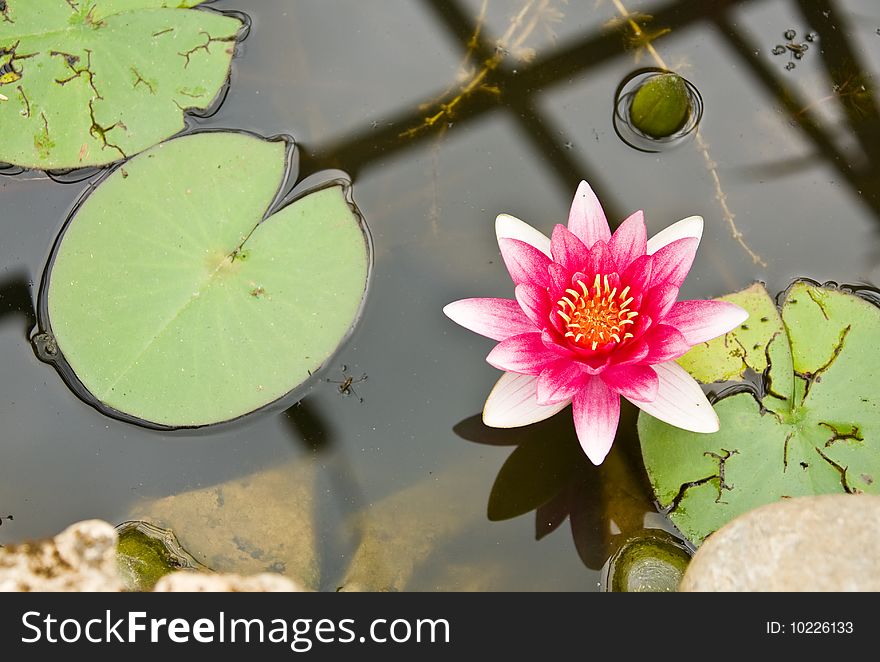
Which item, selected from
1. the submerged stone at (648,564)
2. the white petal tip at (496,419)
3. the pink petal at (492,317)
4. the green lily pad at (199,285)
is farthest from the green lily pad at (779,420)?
the green lily pad at (199,285)

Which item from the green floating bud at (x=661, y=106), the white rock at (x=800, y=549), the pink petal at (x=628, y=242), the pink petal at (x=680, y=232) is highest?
the green floating bud at (x=661, y=106)

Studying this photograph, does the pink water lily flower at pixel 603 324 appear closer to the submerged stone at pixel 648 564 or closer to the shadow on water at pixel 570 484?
the shadow on water at pixel 570 484

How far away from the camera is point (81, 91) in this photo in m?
3.05

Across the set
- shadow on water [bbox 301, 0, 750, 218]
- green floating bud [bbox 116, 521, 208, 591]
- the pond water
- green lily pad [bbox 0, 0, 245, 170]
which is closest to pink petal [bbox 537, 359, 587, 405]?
the pond water

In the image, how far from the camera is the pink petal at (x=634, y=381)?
7.72ft

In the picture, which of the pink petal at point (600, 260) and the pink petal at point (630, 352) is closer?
the pink petal at point (630, 352)

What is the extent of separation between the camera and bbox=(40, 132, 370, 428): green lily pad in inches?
108

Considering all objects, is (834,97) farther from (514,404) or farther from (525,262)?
(514,404)

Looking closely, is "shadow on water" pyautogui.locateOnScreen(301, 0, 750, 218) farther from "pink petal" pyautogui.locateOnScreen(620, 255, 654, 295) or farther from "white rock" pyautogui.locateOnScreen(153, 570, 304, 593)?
"white rock" pyautogui.locateOnScreen(153, 570, 304, 593)

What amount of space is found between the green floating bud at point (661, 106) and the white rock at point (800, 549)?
172 centimetres

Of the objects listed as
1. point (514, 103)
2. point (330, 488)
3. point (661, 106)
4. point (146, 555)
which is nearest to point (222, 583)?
point (146, 555)

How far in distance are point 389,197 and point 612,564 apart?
1.82m
